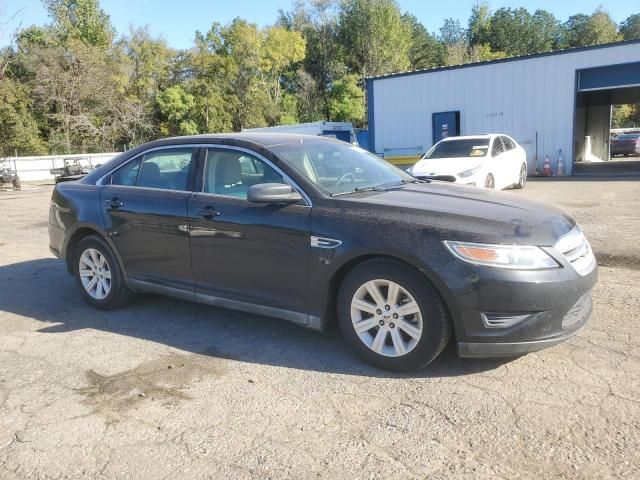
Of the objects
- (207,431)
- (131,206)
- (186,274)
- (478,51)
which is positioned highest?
(478,51)

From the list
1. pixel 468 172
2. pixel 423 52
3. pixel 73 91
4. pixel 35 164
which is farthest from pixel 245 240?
pixel 423 52

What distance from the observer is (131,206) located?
16.4 feet

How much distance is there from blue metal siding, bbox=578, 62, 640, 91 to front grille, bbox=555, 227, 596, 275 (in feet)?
57.5

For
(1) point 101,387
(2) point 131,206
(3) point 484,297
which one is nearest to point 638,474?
(3) point 484,297

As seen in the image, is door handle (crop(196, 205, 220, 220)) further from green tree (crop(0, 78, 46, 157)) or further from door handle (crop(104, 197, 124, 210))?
green tree (crop(0, 78, 46, 157))

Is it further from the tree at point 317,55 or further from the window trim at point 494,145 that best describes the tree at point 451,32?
the window trim at point 494,145

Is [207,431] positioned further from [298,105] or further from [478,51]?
[478,51]

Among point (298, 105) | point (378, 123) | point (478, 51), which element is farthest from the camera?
point (478, 51)

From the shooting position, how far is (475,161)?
12453mm

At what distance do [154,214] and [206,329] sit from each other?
1.09m

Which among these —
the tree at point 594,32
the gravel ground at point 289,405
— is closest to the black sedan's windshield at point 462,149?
the gravel ground at point 289,405

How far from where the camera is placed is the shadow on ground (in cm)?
391

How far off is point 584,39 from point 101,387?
7883cm

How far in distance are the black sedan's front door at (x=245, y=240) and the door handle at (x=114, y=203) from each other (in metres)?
0.94
